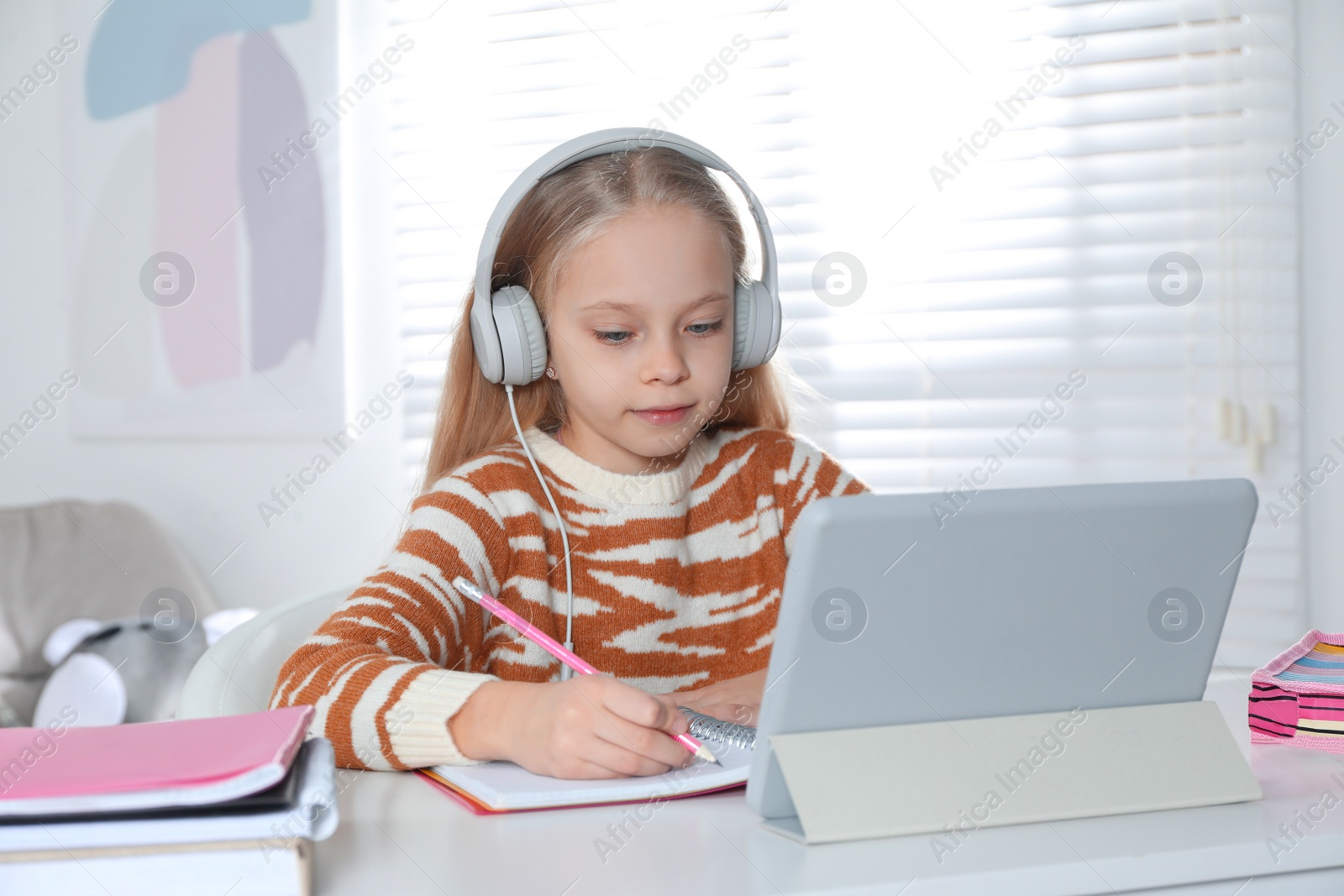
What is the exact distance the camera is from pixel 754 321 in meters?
1.12

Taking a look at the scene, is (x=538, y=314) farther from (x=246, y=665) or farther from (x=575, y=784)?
(x=575, y=784)

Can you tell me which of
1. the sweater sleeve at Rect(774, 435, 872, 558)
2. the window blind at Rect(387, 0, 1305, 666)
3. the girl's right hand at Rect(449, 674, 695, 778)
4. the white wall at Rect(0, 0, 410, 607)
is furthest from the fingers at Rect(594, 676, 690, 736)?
the white wall at Rect(0, 0, 410, 607)

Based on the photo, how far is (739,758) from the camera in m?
0.72

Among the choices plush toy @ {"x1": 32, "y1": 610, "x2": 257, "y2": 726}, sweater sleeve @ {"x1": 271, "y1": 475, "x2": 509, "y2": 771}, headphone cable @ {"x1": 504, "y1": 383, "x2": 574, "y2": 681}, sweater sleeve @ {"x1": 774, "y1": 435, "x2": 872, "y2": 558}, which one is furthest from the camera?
plush toy @ {"x1": 32, "y1": 610, "x2": 257, "y2": 726}

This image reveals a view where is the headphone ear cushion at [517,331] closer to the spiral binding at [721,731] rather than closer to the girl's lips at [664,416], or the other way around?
the girl's lips at [664,416]

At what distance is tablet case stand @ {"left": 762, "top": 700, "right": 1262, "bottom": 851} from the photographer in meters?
0.58

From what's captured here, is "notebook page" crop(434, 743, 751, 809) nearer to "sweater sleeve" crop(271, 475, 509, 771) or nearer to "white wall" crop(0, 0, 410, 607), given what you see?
"sweater sleeve" crop(271, 475, 509, 771)

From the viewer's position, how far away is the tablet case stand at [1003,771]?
0.58 meters

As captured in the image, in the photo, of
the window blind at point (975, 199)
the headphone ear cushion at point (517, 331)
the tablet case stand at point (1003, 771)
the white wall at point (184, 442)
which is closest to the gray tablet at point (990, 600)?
the tablet case stand at point (1003, 771)

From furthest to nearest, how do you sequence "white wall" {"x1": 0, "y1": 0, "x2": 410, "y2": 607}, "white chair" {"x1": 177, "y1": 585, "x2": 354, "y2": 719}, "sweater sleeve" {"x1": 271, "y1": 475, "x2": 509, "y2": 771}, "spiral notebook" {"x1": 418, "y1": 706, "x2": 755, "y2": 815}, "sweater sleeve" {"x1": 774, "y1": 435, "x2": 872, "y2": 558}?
1. "white wall" {"x1": 0, "y1": 0, "x2": 410, "y2": 607}
2. "sweater sleeve" {"x1": 774, "y1": 435, "x2": 872, "y2": 558}
3. "white chair" {"x1": 177, "y1": 585, "x2": 354, "y2": 719}
4. "sweater sleeve" {"x1": 271, "y1": 475, "x2": 509, "y2": 771}
5. "spiral notebook" {"x1": 418, "y1": 706, "x2": 755, "y2": 815}

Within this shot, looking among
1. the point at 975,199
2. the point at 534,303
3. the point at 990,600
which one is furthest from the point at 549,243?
the point at 975,199

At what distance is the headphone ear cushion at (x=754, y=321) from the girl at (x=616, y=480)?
3 centimetres

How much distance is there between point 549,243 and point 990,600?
0.66 m

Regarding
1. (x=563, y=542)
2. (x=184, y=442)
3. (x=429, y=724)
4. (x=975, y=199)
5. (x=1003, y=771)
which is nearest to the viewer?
(x=1003, y=771)
